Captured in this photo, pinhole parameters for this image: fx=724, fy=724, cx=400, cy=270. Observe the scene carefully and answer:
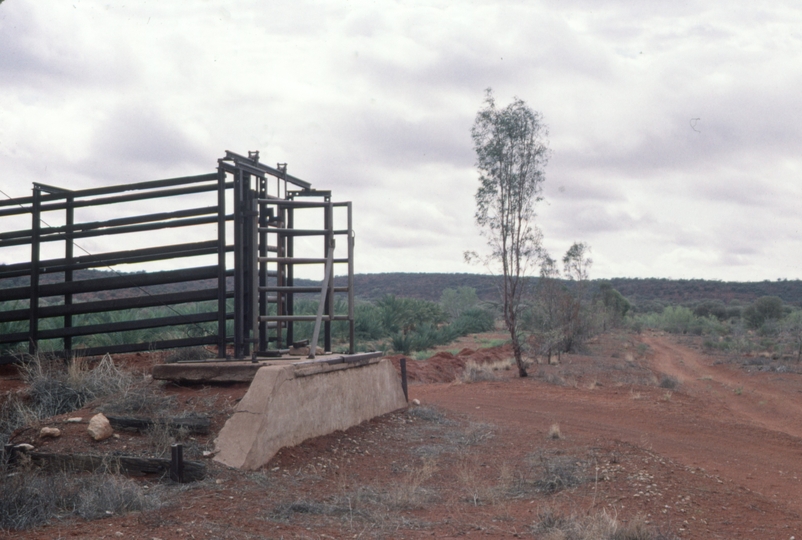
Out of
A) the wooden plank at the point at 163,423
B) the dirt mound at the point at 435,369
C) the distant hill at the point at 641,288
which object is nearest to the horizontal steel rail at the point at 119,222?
the wooden plank at the point at 163,423

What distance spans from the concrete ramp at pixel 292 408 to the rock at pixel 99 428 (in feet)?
3.07

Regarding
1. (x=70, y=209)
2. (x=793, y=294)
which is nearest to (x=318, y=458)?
(x=70, y=209)

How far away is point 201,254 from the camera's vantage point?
25.9 feet

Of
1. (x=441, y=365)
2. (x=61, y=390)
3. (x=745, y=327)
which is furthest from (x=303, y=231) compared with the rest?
(x=745, y=327)

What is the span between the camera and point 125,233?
8.16 m

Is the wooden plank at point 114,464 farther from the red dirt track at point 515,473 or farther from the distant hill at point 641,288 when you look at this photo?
the distant hill at point 641,288

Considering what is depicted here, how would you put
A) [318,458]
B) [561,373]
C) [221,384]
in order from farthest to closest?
[561,373], [221,384], [318,458]

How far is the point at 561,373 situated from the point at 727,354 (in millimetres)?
13632

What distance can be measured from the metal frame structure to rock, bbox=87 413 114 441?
158 centimetres

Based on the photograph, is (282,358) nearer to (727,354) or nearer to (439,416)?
(439,416)

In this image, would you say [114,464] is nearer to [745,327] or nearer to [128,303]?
[128,303]

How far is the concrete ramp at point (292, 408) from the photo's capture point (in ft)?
19.6

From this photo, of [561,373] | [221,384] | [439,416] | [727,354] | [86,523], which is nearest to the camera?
[86,523]

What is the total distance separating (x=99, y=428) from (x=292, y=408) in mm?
1631
